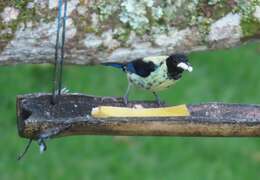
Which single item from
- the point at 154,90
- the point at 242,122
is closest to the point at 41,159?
the point at 154,90

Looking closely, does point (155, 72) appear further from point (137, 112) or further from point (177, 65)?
point (137, 112)

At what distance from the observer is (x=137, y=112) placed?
414cm

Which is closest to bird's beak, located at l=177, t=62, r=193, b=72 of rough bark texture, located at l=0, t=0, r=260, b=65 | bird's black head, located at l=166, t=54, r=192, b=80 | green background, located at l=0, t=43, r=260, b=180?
bird's black head, located at l=166, t=54, r=192, b=80

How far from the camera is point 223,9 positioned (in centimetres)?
377

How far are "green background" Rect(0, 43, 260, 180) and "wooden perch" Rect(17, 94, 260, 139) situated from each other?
2847 mm

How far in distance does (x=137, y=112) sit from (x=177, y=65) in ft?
1.25

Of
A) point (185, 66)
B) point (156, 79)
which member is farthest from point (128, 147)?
point (185, 66)

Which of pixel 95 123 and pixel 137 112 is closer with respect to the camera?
pixel 95 123

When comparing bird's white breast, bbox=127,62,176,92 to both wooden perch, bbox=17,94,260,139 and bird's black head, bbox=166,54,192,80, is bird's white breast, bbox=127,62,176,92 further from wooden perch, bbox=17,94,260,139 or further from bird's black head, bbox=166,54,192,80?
wooden perch, bbox=17,94,260,139

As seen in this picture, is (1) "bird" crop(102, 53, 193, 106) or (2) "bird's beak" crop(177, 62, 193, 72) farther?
(1) "bird" crop(102, 53, 193, 106)

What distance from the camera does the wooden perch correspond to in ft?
12.2

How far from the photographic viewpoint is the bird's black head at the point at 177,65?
14.1ft

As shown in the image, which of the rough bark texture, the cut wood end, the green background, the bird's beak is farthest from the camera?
the green background

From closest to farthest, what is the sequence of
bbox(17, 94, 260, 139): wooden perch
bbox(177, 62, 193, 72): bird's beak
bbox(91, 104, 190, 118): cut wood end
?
1. bbox(17, 94, 260, 139): wooden perch
2. bbox(91, 104, 190, 118): cut wood end
3. bbox(177, 62, 193, 72): bird's beak
